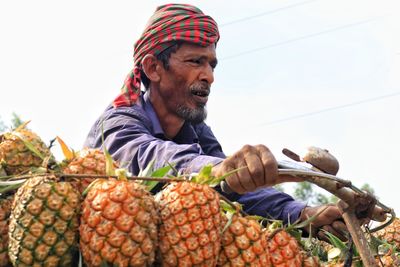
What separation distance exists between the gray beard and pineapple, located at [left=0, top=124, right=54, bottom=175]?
2.34 m

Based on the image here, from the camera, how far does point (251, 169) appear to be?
7.45ft

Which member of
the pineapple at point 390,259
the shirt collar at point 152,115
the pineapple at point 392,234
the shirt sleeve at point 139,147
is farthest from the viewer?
the shirt collar at point 152,115

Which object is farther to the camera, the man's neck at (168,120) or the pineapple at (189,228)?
the man's neck at (168,120)

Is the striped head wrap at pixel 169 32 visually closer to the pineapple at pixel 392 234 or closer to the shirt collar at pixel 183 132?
the shirt collar at pixel 183 132

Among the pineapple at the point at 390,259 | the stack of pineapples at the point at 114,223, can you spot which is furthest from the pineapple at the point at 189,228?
the pineapple at the point at 390,259

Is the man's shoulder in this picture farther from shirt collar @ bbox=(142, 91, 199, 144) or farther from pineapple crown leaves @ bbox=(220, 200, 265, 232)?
pineapple crown leaves @ bbox=(220, 200, 265, 232)

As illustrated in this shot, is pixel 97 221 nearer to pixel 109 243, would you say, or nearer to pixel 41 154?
pixel 109 243

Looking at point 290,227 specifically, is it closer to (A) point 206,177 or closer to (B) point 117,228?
(A) point 206,177

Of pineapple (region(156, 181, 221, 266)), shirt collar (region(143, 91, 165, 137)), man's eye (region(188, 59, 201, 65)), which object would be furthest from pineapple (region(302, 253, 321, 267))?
man's eye (region(188, 59, 201, 65))

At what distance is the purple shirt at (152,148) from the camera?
10.4 feet

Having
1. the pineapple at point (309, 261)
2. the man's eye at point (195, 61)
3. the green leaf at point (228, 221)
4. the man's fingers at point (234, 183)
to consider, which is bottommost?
the pineapple at point (309, 261)

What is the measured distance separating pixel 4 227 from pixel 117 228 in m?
0.40

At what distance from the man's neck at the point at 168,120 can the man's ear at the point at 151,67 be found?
171 mm

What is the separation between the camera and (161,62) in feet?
16.1
